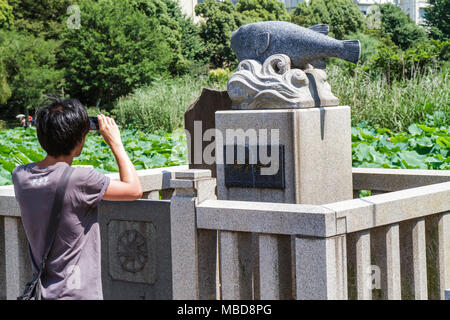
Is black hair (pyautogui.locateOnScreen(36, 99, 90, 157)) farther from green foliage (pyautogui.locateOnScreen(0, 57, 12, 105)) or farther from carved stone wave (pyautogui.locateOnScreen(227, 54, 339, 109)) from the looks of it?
green foliage (pyautogui.locateOnScreen(0, 57, 12, 105))

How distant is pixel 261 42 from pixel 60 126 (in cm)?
293

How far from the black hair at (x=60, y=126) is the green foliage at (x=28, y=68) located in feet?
127

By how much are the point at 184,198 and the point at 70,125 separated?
102 centimetres

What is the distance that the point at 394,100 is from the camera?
12227 millimetres

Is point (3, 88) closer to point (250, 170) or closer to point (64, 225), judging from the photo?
point (250, 170)

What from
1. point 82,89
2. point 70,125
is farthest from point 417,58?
point 82,89

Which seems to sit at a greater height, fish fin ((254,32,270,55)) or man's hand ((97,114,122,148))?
fish fin ((254,32,270,55))

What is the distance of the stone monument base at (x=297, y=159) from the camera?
210 inches

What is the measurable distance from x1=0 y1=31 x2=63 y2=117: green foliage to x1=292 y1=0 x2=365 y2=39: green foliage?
93.9 ft

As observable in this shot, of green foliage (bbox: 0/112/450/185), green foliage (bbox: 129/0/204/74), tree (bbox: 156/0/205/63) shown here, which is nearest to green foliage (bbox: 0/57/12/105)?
green foliage (bbox: 129/0/204/74)

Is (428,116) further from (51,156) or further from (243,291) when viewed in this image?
(51,156)

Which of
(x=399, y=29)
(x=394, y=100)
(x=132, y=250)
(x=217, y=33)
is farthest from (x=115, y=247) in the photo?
(x=399, y=29)

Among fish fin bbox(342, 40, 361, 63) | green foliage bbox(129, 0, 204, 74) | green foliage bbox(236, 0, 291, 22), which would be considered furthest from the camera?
green foliage bbox(236, 0, 291, 22)

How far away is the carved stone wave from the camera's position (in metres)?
5.45
